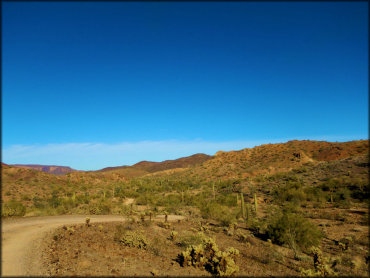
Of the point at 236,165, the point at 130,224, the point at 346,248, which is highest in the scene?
the point at 236,165

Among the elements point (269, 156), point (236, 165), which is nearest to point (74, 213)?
point (236, 165)

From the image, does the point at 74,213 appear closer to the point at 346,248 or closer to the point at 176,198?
the point at 176,198

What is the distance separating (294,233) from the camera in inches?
476

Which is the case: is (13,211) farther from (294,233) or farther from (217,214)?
(294,233)

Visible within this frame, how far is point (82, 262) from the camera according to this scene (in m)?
7.47

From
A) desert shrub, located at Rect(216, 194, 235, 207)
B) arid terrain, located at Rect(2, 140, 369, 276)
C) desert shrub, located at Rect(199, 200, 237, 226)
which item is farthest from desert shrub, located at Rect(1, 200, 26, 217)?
desert shrub, located at Rect(216, 194, 235, 207)

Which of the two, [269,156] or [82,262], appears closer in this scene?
[82,262]

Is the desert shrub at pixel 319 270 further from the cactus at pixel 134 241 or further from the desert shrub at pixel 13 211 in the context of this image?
the desert shrub at pixel 13 211

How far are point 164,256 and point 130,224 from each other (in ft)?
19.1

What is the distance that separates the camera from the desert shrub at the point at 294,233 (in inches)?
471

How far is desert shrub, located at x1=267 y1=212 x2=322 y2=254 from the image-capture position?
1197 cm

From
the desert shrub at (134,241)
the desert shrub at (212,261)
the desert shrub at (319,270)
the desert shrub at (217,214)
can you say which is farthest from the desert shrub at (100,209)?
the desert shrub at (319,270)

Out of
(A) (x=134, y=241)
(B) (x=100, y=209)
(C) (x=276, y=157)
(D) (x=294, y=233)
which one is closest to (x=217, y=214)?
(D) (x=294, y=233)

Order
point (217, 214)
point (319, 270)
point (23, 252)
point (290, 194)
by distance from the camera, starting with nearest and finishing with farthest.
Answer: point (23, 252) < point (319, 270) < point (217, 214) < point (290, 194)
